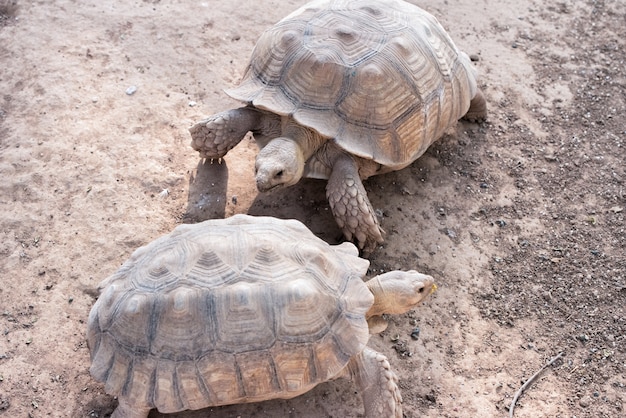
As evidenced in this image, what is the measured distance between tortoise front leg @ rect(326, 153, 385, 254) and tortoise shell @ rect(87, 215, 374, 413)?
33.9 inches

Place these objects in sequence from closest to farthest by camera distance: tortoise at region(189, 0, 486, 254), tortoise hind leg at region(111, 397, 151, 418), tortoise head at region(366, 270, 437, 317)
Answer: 1. tortoise hind leg at region(111, 397, 151, 418)
2. tortoise head at region(366, 270, 437, 317)
3. tortoise at region(189, 0, 486, 254)

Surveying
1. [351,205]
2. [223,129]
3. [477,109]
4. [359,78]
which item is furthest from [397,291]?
[477,109]

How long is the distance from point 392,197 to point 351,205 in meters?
0.60

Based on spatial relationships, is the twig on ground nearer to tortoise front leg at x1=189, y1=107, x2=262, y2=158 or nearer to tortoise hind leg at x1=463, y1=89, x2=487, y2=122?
tortoise hind leg at x1=463, y1=89, x2=487, y2=122

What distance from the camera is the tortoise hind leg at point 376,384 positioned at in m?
2.92

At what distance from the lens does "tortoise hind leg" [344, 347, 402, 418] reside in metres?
2.92

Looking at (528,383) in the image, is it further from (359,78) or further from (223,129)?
(223,129)

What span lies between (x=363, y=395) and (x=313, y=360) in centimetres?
42

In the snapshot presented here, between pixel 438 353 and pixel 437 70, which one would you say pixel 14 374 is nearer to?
pixel 438 353

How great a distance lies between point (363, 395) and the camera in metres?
3.00

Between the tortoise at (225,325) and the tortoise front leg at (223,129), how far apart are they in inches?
48.1

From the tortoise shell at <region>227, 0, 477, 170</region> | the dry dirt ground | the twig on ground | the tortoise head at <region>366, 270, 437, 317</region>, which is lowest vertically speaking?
the twig on ground

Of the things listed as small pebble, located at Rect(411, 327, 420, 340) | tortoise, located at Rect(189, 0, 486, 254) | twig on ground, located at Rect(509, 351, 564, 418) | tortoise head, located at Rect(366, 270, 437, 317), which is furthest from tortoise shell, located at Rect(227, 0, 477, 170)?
twig on ground, located at Rect(509, 351, 564, 418)

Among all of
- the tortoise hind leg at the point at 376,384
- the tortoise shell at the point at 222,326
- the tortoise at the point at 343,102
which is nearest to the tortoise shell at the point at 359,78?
the tortoise at the point at 343,102
